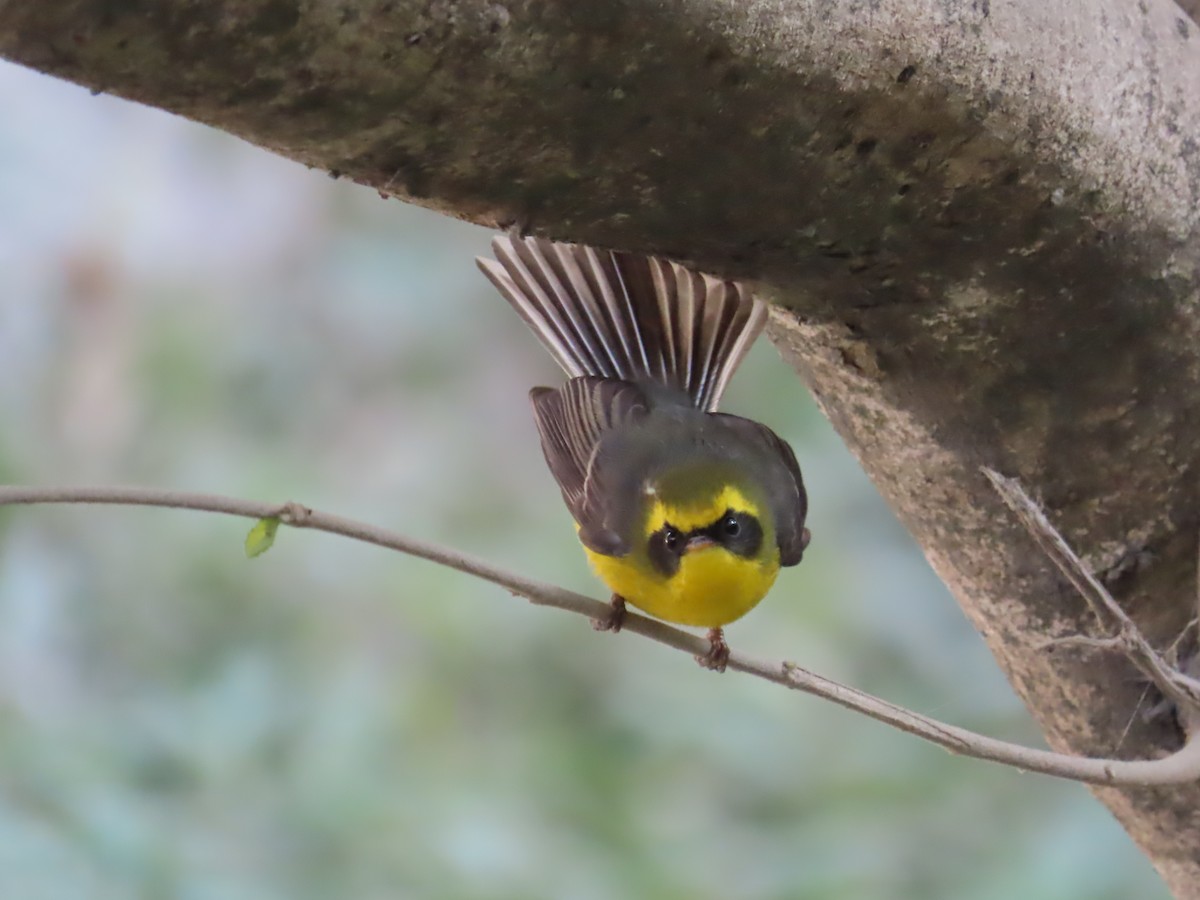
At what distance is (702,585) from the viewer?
4.58ft

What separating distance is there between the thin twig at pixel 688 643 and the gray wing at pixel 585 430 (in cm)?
37

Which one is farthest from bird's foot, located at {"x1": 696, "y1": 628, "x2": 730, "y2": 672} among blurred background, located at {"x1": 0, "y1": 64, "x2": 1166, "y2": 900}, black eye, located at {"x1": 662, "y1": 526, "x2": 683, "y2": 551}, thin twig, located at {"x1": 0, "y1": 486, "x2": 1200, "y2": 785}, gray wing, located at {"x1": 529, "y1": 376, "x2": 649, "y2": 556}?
blurred background, located at {"x1": 0, "y1": 64, "x2": 1166, "y2": 900}

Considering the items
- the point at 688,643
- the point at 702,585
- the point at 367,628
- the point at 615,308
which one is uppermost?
the point at 367,628

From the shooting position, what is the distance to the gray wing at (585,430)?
59.9 inches

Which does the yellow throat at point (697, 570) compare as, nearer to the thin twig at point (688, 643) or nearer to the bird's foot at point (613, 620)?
the bird's foot at point (613, 620)

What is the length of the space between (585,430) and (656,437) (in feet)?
0.30

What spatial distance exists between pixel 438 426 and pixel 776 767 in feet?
3.75

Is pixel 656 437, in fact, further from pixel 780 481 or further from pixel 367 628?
pixel 367 628

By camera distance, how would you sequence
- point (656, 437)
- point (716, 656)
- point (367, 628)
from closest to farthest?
point (716, 656) → point (656, 437) → point (367, 628)

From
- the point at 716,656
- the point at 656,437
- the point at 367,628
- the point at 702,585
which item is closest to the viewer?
the point at 716,656

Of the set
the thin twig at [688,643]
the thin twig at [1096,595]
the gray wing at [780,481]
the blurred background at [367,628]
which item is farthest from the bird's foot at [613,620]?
the blurred background at [367,628]

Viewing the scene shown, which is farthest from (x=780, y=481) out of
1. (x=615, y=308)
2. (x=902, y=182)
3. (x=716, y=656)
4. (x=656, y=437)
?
(x=902, y=182)

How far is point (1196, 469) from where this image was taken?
130 centimetres

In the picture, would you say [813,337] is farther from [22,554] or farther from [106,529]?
[106,529]
